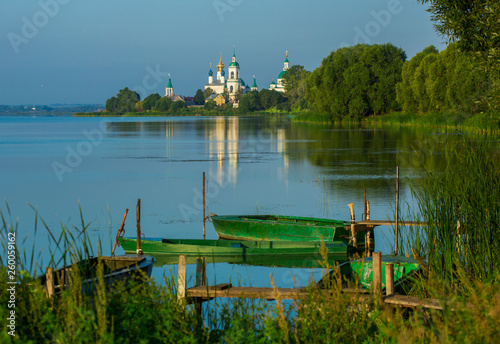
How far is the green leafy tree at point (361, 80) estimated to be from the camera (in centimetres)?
5988

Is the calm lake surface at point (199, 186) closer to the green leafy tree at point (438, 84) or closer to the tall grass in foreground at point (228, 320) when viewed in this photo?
the tall grass in foreground at point (228, 320)

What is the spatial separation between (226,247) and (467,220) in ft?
16.4

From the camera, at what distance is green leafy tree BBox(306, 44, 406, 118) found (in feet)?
196

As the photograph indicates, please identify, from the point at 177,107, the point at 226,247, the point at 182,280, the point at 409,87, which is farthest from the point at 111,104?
the point at 182,280

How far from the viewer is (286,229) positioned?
11.9m

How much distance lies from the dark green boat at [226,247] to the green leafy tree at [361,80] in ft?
162

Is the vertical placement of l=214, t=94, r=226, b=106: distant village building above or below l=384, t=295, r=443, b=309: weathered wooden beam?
above

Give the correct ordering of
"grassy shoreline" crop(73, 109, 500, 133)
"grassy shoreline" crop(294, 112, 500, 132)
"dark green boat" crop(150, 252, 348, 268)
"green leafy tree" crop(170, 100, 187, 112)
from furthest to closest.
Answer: "green leafy tree" crop(170, 100, 187, 112)
"grassy shoreline" crop(294, 112, 500, 132)
"grassy shoreline" crop(73, 109, 500, 133)
"dark green boat" crop(150, 252, 348, 268)

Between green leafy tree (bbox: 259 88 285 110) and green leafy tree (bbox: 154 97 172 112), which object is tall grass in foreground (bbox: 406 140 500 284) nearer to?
green leafy tree (bbox: 259 88 285 110)

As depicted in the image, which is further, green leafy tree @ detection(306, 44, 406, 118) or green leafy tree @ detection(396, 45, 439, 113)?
green leafy tree @ detection(306, 44, 406, 118)

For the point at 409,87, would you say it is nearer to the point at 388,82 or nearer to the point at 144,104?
the point at 388,82

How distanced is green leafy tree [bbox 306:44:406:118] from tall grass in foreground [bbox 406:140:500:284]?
172ft

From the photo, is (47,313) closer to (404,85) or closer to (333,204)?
(333,204)

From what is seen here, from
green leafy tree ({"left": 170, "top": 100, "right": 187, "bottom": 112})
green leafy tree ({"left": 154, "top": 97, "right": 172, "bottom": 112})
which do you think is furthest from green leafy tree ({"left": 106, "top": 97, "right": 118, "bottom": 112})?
green leafy tree ({"left": 170, "top": 100, "right": 187, "bottom": 112})
